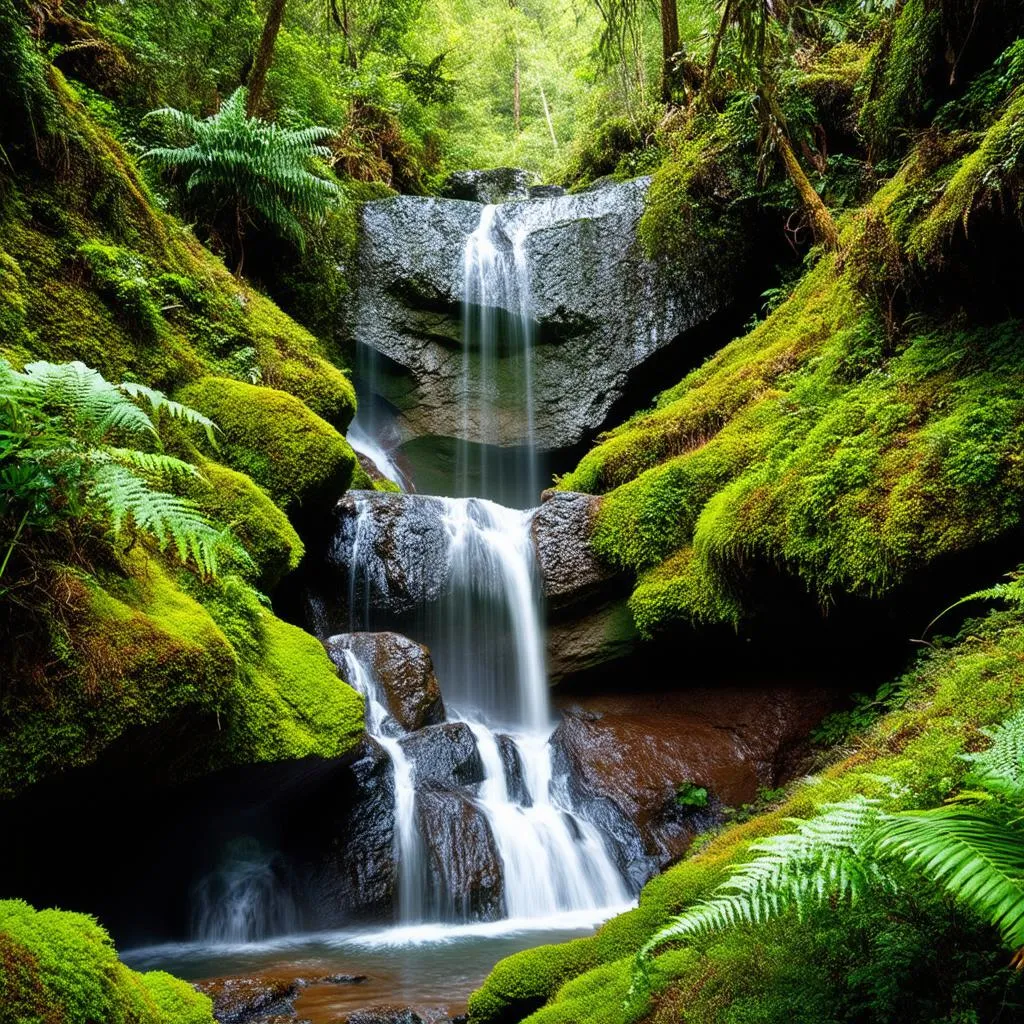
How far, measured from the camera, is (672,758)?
671 centimetres

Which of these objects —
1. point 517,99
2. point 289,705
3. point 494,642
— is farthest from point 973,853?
point 517,99

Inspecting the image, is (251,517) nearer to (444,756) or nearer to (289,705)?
(289,705)

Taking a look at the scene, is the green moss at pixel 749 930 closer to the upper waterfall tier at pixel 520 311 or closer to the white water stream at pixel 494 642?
the white water stream at pixel 494 642

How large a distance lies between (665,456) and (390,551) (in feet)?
10.8

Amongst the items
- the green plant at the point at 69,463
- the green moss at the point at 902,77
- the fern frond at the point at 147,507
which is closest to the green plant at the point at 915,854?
the fern frond at the point at 147,507

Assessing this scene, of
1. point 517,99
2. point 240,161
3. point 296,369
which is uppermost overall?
point 517,99

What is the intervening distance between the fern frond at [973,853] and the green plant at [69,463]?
8.40 feet

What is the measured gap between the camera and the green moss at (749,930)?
1856mm

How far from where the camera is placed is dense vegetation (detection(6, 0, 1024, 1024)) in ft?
5.45

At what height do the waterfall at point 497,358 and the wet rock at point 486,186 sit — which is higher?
the wet rock at point 486,186

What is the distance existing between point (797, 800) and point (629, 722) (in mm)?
4060

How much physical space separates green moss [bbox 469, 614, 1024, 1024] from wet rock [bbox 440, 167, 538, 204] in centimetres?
1553

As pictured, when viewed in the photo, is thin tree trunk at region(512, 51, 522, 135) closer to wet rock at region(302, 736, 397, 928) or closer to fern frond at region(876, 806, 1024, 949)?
wet rock at region(302, 736, 397, 928)

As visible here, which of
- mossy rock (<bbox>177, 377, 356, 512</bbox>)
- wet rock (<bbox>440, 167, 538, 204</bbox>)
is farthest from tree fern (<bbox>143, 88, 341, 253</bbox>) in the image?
wet rock (<bbox>440, 167, 538, 204</bbox>)
